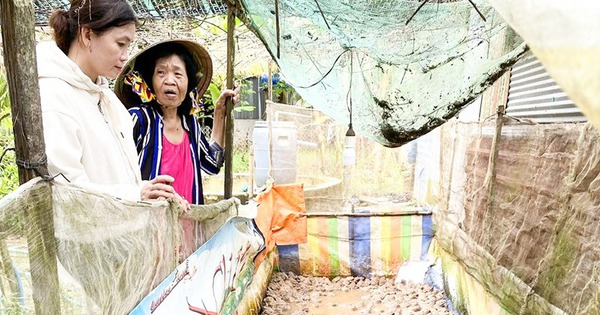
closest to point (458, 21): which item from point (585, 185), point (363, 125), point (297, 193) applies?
point (363, 125)

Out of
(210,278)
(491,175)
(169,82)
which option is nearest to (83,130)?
(169,82)

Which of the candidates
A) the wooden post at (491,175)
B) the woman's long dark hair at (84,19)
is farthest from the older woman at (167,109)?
the wooden post at (491,175)

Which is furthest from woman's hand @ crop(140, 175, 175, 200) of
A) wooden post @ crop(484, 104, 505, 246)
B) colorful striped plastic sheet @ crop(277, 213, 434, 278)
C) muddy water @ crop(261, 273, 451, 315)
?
colorful striped plastic sheet @ crop(277, 213, 434, 278)

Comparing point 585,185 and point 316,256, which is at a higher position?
point 585,185

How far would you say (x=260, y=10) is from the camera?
98.3 inches

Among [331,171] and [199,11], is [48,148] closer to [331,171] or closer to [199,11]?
[199,11]

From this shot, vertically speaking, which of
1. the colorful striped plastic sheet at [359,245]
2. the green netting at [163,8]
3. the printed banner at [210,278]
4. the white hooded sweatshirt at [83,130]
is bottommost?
the colorful striped plastic sheet at [359,245]

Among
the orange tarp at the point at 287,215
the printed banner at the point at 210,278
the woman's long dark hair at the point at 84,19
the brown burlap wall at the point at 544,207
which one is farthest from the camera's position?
the orange tarp at the point at 287,215

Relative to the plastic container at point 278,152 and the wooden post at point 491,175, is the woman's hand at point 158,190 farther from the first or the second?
the plastic container at point 278,152

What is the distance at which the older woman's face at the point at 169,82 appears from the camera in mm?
2240

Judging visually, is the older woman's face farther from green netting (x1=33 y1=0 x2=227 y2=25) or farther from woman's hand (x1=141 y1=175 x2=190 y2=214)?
green netting (x1=33 y1=0 x2=227 y2=25)

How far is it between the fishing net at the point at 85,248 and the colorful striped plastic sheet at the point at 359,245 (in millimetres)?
3973

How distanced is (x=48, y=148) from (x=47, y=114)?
0.13 metres

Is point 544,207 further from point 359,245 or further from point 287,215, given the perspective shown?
point 287,215
